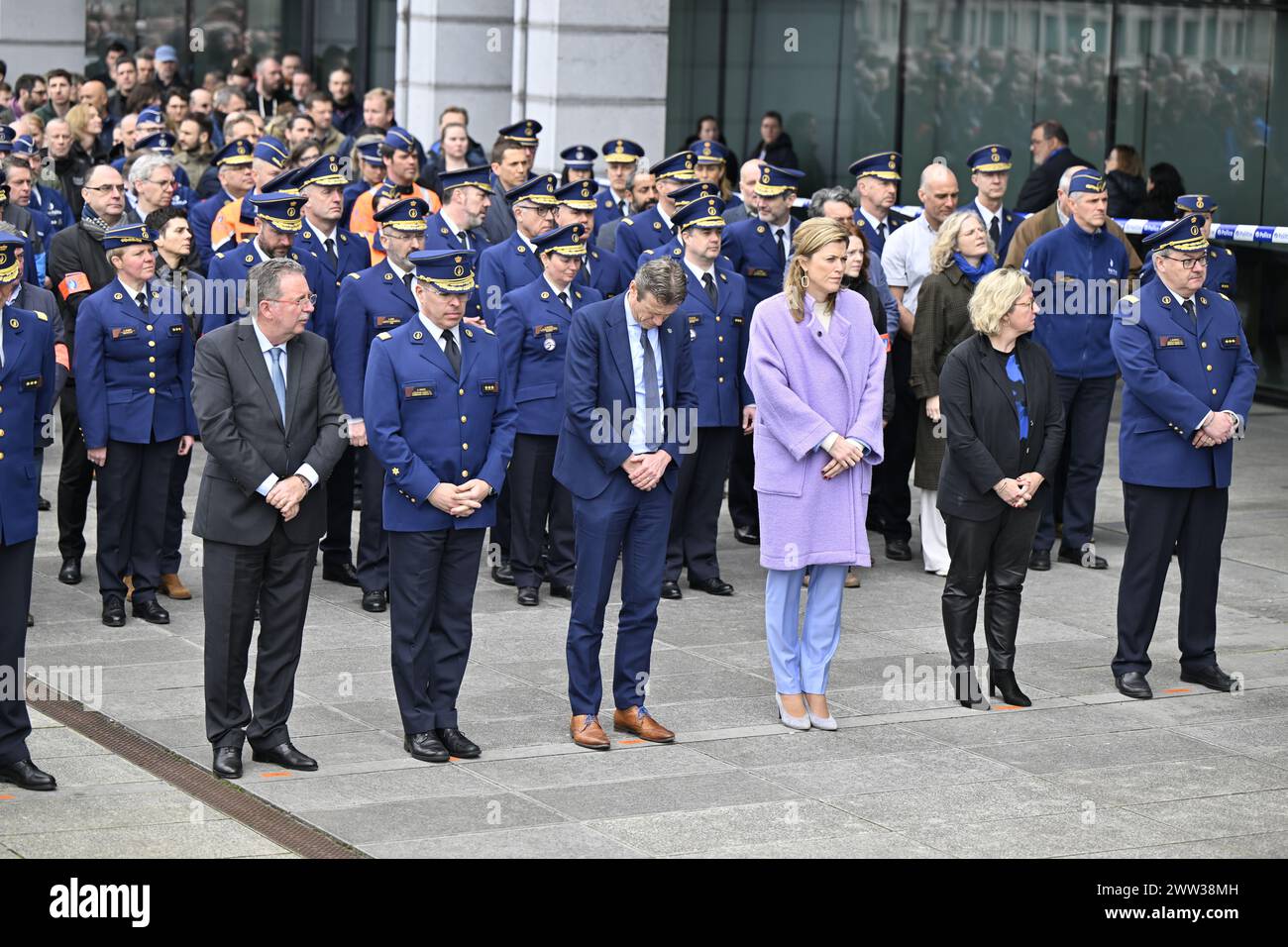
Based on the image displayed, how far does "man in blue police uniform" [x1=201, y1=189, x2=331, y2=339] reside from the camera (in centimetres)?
1077

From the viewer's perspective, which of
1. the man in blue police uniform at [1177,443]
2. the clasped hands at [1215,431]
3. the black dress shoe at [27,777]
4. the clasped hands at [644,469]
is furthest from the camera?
the man in blue police uniform at [1177,443]

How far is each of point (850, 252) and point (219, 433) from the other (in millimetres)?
3883

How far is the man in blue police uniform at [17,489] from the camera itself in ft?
25.8

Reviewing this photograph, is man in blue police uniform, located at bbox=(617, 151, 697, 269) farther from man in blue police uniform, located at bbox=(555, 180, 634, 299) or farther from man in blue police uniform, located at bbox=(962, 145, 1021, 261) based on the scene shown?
man in blue police uniform, located at bbox=(962, 145, 1021, 261)

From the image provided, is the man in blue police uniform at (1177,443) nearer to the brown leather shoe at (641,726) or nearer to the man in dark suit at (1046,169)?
the brown leather shoe at (641,726)

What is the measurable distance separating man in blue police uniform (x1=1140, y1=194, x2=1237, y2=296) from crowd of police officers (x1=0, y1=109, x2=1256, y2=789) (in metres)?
0.04

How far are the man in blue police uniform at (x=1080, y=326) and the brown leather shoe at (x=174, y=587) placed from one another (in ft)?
15.5

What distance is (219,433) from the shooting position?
800 centimetres

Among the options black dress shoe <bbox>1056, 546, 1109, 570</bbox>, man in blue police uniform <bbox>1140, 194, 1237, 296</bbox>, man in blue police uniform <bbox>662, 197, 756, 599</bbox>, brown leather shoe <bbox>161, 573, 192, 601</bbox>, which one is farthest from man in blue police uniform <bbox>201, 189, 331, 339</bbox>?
black dress shoe <bbox>1056, 546, 1109, 570</bbox>

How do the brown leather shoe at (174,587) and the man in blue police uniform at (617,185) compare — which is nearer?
the brown leather shoe at (174,587)

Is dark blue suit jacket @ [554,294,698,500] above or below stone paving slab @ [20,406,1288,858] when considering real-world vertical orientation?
above

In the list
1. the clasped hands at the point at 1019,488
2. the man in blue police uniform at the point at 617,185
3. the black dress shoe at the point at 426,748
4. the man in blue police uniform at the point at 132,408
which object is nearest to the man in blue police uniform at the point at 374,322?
the man in blue police uniform at the point at 132,408
